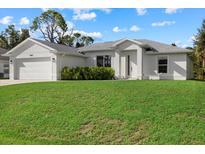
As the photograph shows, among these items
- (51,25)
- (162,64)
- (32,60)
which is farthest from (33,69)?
(51,25)

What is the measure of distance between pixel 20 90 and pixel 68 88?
7.82 ft

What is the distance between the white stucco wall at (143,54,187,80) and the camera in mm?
23148

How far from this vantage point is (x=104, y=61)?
25.7m

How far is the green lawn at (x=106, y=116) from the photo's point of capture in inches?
325

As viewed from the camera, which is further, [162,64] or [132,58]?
[132,58]

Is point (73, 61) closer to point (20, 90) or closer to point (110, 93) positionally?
point (20, 90)

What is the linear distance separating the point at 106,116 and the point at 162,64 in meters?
15.3

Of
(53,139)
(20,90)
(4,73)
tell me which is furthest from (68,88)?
(4,73)

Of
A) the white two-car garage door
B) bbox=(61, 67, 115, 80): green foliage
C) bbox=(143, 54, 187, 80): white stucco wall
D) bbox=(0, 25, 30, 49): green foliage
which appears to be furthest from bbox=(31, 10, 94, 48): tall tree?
bbox=(143, 54, 187, 80): white stucco wall

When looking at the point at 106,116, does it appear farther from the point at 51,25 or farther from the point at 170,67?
the point at 51,25

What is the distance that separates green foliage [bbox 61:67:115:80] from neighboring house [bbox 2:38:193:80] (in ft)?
2.41

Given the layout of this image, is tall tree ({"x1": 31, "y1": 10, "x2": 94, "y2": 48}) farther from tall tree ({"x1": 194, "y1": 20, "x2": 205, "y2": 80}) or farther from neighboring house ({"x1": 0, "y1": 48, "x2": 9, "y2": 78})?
tall tree ({"x1": 194, "y1": 20, "x2": 205, "y2": 80})

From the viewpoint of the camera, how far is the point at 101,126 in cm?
893

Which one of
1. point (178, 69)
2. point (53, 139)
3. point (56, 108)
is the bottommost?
point (53, 139)
